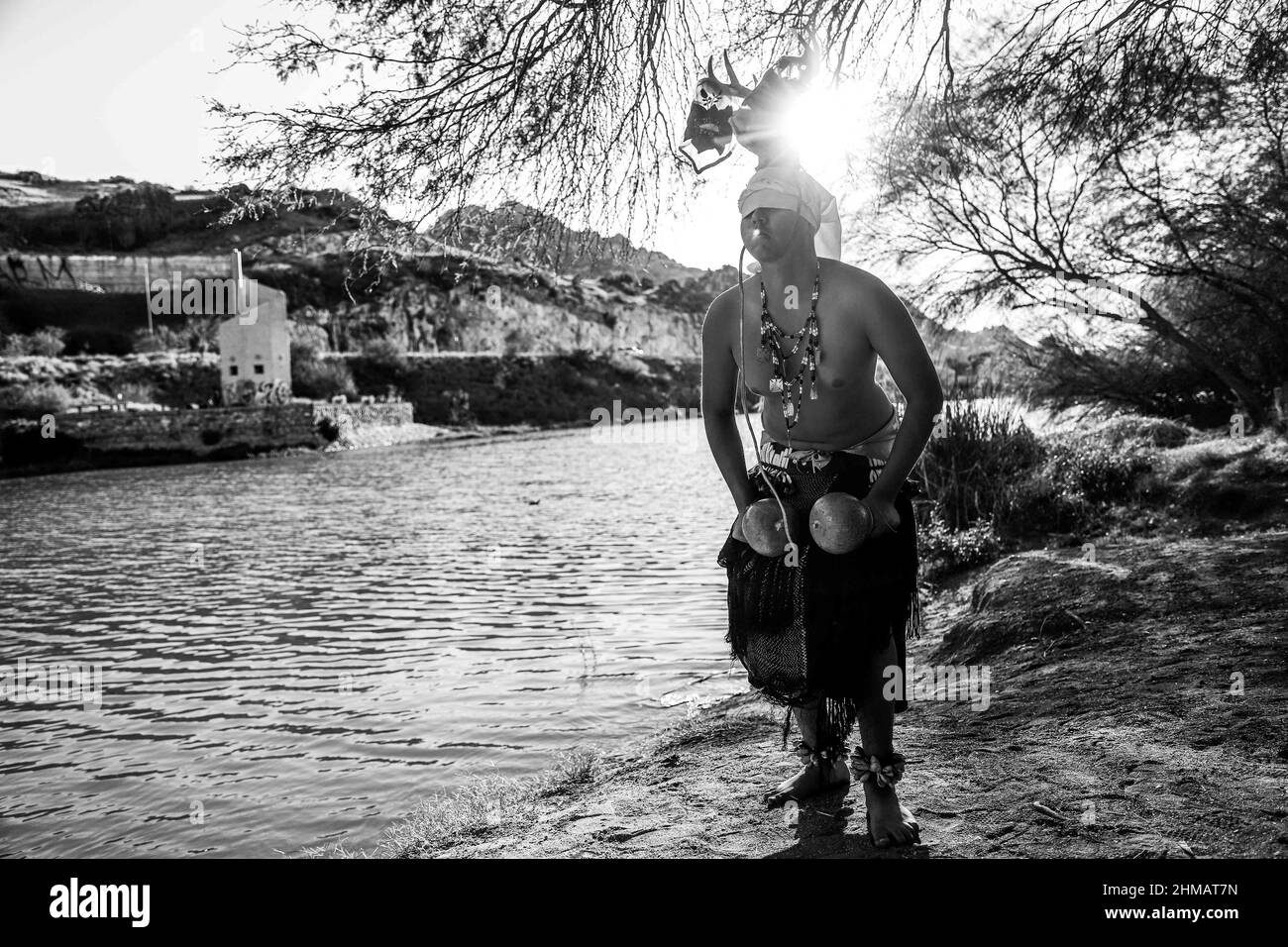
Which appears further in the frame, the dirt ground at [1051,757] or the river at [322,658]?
the river at [322,658]

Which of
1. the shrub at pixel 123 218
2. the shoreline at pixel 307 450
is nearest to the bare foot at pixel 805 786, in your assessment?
the shoreline at pixel 307 450

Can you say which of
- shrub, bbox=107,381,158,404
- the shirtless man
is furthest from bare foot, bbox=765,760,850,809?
shrub, bbox=107,381,158,404

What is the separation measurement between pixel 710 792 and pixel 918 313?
45.9 ft

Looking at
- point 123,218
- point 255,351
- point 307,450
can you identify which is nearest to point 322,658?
point 307,450

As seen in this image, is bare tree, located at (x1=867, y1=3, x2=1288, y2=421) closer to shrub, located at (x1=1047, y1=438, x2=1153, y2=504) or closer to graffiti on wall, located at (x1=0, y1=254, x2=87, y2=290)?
shrub, located at (x1=1047, y1=438, x2=1153, y2=504)

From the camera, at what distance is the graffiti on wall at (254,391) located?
51875 millimetres

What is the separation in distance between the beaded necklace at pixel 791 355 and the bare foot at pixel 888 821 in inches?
51.6

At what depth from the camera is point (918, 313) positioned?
16594 mm

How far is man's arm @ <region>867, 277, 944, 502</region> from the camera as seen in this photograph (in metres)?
3.11

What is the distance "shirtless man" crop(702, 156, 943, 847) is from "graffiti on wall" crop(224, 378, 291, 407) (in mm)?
52082

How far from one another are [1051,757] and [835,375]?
187 centimetres

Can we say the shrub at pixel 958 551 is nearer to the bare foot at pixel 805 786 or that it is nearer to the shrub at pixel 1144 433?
the shrub at pixel 1144 433

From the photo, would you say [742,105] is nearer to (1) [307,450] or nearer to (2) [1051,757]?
(2) [1051,757]
